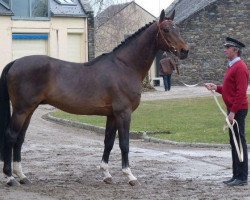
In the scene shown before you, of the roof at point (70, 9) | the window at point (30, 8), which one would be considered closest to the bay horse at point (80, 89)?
the window at point (30, 8)

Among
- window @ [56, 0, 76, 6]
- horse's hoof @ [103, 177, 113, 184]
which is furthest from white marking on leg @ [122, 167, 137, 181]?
window @ [56, 0, 76, 6]

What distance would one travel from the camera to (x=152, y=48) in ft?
40.7

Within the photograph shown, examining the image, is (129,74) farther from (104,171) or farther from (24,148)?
(24,148)

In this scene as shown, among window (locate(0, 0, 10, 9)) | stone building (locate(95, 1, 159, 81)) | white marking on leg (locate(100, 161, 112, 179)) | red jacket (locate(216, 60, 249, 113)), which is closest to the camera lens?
red jacket (locate(216, 60, 249, 113))

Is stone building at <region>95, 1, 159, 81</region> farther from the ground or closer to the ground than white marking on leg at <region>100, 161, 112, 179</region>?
closer to the ground

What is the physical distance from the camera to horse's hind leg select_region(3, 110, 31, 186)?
11.7 metres

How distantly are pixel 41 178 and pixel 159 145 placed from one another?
6008 millimetres

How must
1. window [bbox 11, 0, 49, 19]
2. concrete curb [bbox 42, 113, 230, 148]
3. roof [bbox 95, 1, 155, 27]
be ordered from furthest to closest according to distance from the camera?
roof [bbox 95, 1, 155, 27], window [bbox 11, 0, 49, 19], concrete curb [bbox 42, 113, 230, 148]

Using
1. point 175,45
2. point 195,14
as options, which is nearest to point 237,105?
point 175,45

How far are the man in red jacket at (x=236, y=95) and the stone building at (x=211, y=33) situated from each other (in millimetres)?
38196

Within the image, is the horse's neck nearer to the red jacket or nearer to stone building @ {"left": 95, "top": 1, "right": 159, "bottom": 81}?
the red jacket

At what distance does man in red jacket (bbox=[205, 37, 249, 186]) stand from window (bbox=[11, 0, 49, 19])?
98.3 feet

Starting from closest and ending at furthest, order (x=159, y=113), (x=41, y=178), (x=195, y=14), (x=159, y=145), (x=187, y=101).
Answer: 1. (x=41, y=178)
2. (x=159, y=145)
3. (x=159, y=113)
4. (x=187, y=101)
5. (x=195, y=14)

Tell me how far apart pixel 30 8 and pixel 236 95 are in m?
30.8
